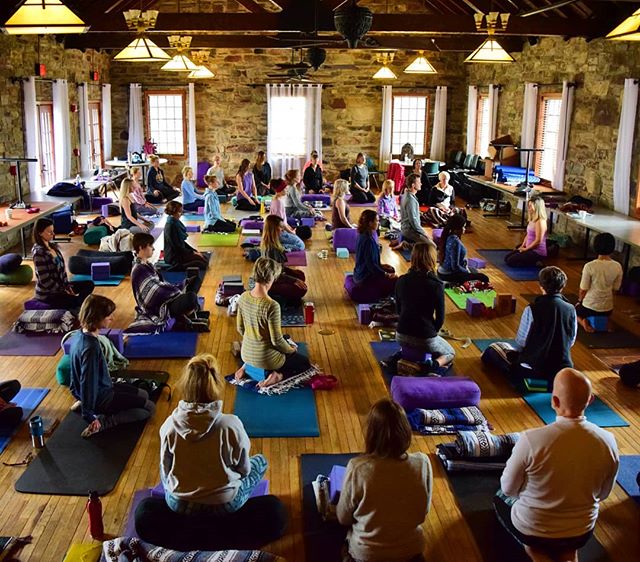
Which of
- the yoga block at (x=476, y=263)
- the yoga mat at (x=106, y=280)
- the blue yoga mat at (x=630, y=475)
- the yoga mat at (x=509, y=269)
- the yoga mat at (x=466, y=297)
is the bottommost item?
the blue yoga mat at (x=630, y=475)

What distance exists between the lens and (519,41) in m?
14.9

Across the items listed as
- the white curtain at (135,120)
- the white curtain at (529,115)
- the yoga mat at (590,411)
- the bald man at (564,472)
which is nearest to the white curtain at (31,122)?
the white curtain at (135,120)

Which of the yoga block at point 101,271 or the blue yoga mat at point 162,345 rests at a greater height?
the yoga block at point 101,271

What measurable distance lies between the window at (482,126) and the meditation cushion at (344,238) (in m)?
7.21

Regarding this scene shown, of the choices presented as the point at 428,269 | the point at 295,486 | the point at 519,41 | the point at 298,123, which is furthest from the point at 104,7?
the point at 295,486

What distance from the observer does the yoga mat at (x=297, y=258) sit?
33.9 feet

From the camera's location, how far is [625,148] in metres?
10.6

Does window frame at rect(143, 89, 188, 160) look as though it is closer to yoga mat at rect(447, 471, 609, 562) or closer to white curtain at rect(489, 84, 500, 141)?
white curtain at rect(489, 84, 500, 141)

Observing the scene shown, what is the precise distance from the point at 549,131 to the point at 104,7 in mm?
8680

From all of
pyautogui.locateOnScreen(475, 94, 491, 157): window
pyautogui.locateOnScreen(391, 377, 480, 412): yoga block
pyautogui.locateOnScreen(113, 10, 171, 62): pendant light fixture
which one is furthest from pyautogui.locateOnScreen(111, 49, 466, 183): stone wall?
pyautogui.locateOnScreen(391, 377, 480, 412): yoga block

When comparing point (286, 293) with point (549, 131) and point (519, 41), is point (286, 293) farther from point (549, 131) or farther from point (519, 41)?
point (519, 41)

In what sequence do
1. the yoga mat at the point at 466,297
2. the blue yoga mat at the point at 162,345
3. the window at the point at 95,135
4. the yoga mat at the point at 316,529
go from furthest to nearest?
the window at the point at 95,135 → the yoga mat at the point at 466,297 → the blue yoga mat at the point at 162,345 → the yoga mat at the point at 316,529

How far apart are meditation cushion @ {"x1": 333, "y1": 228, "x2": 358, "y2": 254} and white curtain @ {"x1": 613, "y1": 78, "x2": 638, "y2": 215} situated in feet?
12.8

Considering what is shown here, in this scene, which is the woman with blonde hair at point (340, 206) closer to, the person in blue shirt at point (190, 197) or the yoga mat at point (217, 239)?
the yoga mat at point (217, 239)
